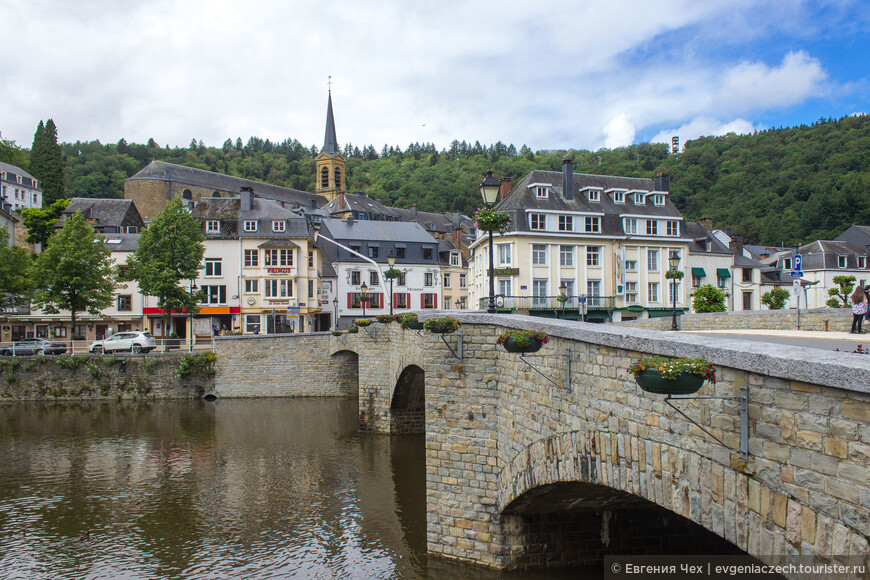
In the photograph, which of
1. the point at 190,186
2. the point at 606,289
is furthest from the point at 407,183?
the point at 606,289

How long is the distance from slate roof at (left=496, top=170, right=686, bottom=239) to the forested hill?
34203 millimetres

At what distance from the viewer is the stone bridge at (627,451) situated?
4758 mm

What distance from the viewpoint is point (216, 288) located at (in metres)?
50.2

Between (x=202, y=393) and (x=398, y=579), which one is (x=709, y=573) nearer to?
(x=398, y=579)

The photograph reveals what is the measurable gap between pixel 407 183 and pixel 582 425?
11638 centimetres

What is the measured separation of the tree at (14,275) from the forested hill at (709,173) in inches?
2514

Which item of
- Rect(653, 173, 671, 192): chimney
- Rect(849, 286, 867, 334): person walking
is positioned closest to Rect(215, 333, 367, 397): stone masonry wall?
Rect(849, 286, 867, 334): person walking

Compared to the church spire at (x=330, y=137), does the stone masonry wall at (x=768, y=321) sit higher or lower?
lower

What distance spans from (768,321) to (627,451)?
56.6 feet

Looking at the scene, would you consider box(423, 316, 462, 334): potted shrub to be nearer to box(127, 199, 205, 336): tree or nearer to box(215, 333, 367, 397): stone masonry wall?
box(215, 333, 367, 397): stone masonry wall

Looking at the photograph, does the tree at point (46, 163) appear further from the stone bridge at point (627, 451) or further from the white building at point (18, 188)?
the stone bridge at point (627, 451)

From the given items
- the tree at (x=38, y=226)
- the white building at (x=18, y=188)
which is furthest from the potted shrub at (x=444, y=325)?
the white building at (x=18, y=188)

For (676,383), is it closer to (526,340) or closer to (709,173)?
(526,340)

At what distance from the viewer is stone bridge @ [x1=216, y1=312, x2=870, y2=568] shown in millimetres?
4758
